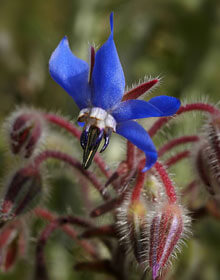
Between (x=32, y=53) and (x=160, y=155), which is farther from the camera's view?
(x=32, y=53)

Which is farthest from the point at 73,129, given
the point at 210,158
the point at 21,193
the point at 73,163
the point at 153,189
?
the point at 210,158

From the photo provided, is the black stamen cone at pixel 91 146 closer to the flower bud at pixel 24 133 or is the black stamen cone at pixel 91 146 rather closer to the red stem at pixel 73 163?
the red stem at pixel 73 163

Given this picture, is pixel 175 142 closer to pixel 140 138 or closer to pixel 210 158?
pixel 210 158

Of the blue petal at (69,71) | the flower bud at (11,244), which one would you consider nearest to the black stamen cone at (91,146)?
the blue petal at (69,71)

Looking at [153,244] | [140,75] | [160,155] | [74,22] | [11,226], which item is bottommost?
[153,244]

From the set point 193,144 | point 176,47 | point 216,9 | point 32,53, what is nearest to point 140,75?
point 176,47

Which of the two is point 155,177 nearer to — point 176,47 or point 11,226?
point 11,226
